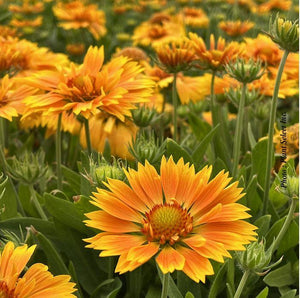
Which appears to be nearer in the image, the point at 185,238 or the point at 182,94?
the point at 185,238

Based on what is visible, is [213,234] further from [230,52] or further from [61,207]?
[230,52]

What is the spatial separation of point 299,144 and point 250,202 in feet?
0.75

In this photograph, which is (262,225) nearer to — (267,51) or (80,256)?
(80,256)

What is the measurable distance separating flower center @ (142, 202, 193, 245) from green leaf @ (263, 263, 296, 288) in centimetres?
27

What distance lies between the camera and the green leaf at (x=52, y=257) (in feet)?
2.83

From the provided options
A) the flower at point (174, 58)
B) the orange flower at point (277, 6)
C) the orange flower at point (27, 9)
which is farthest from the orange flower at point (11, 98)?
the orange flower at point (27, 9)

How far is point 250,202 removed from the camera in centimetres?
103

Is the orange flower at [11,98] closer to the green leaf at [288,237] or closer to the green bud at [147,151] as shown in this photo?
the green bud at [147,151]

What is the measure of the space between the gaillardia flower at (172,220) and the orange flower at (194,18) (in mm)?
2013

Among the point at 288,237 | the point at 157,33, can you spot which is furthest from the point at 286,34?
the point at 157,33

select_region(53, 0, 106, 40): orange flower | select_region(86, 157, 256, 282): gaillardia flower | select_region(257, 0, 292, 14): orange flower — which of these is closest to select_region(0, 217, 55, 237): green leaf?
select_region(86, 157, 256, 282): gaillardia flower

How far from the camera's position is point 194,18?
111 inches

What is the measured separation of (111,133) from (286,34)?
0.52m

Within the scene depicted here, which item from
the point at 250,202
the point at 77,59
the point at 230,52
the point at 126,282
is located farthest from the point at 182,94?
the point at 77,59
